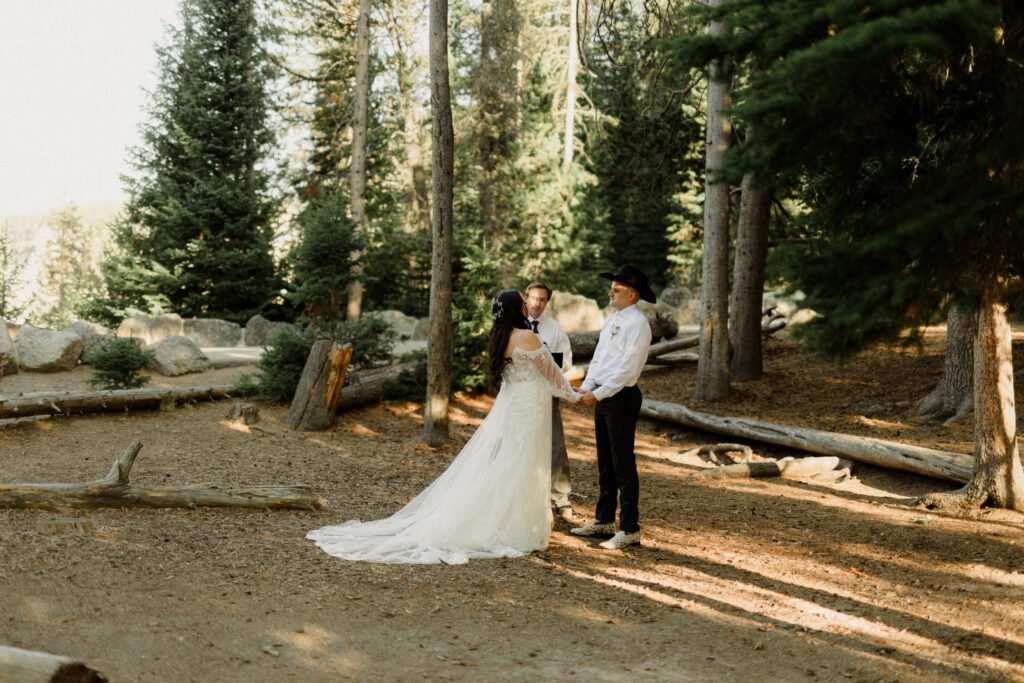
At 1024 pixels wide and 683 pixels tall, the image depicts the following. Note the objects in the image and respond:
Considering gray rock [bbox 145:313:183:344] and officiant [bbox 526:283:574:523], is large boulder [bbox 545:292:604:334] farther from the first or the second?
officiant [bbox 526:283:574:523]

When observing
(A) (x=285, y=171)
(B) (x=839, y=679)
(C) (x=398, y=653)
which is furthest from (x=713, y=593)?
(A) (x=285, y=171)

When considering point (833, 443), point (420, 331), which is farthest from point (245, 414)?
point (420, 331)

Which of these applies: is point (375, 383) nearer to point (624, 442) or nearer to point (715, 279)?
point (715, 279)

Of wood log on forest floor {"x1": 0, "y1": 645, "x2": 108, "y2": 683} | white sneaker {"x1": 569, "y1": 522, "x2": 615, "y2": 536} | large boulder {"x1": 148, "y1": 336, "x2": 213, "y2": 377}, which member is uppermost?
large boulder {"x1": 148, "y1": 336, "x2": 213, "y2": 377}

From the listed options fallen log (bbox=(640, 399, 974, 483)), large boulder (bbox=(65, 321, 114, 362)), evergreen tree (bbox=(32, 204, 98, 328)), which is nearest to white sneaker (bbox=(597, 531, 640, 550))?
fallen log (bbox=(640, 399, 974, 483))

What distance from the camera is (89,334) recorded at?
1798 centimetres

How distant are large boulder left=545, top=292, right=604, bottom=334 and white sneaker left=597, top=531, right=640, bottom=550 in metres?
15.1

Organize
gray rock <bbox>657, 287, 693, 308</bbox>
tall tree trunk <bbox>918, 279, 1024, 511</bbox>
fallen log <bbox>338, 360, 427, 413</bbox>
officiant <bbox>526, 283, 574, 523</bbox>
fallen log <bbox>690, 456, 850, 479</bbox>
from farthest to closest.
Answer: gray rock <bbox>657, 287, 693, 308</bbox> → fallen log <bbox>338, 360, 427, 413</bbox> → fallen log <bbox>690, 456, 850, 479</bbox> → officiant <bbox>526, 283, 574, 523</bbox> → tall tree trunk <bbox>918, 279, 1024, 511</bbox>

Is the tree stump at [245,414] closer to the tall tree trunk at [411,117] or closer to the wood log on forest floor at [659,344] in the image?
the wood log on forest floor at [659,344]

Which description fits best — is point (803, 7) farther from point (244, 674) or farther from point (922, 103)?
point (244, 674)

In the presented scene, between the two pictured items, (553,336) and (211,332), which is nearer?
(553,336)

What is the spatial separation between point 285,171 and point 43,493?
61.0 ft

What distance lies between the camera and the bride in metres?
6.55

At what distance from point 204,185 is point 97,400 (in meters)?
10.8
